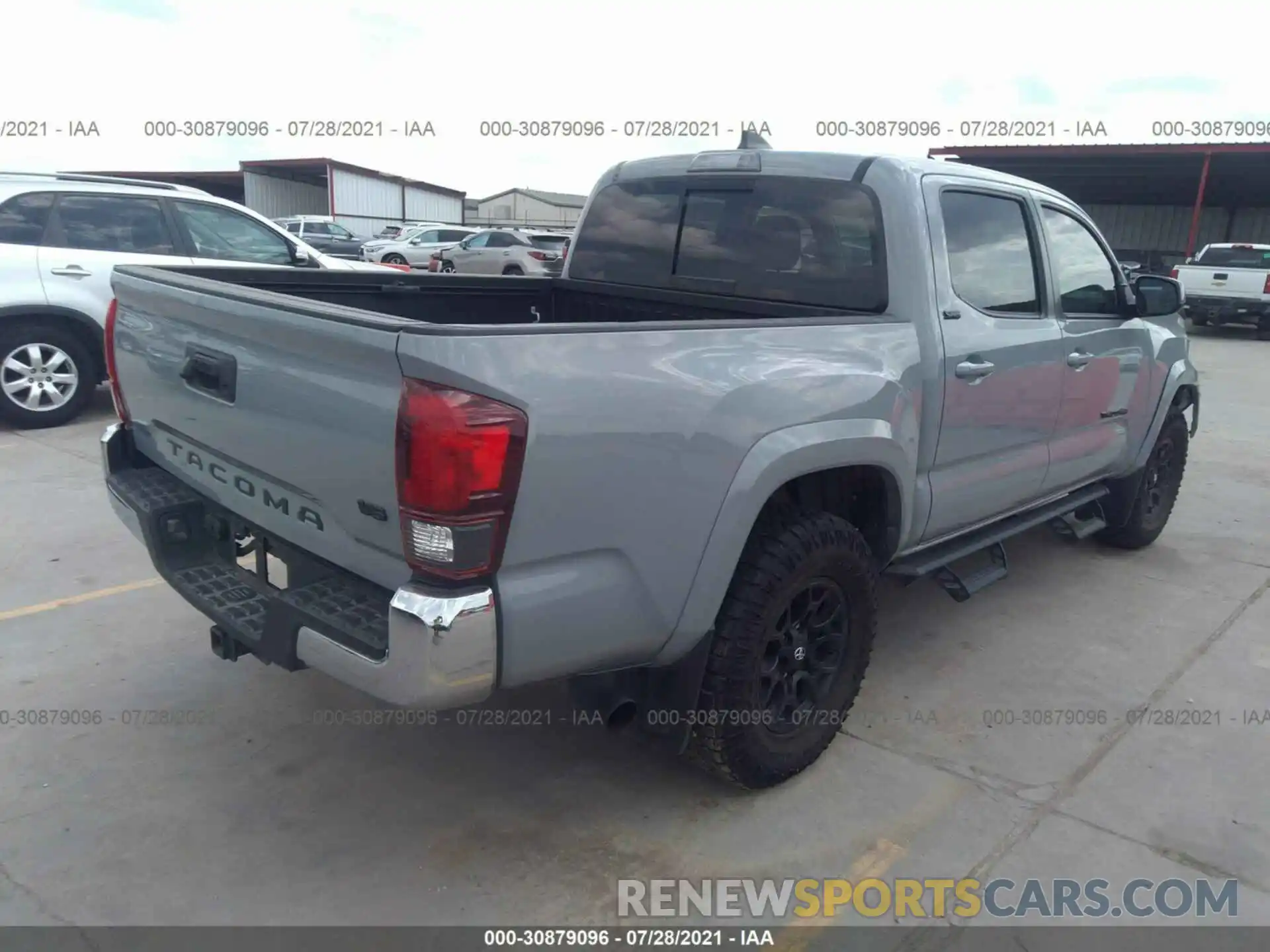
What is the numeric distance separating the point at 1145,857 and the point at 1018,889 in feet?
1.48

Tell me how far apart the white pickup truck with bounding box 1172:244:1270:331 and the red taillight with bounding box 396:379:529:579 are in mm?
19629

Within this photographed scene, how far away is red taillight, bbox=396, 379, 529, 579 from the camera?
210 cm

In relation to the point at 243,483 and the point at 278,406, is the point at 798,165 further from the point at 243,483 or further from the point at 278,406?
the point at 243,483

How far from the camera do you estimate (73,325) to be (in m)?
7.46

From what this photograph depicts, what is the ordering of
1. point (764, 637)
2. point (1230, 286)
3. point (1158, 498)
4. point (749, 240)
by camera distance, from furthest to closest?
point (1230, 286) → point (1158, 498) → point (749, 240) → point (764, 637)

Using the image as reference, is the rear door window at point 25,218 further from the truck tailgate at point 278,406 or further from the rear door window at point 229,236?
the truck tailgate at point 278,406

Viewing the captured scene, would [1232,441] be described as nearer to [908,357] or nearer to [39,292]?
[908,357]

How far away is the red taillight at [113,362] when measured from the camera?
329cm

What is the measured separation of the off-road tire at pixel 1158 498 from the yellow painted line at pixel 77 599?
16.4ft

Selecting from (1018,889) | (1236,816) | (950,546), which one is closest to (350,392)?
(1018,889)

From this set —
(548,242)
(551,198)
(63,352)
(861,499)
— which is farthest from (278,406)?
(551,198)

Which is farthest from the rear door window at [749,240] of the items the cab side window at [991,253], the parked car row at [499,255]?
the parked car row at [499,255]

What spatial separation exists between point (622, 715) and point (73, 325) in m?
6.52

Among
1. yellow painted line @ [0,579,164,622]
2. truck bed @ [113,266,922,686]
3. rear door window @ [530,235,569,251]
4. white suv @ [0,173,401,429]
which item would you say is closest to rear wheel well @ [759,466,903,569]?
truck bed @ [113,266,922,686]
